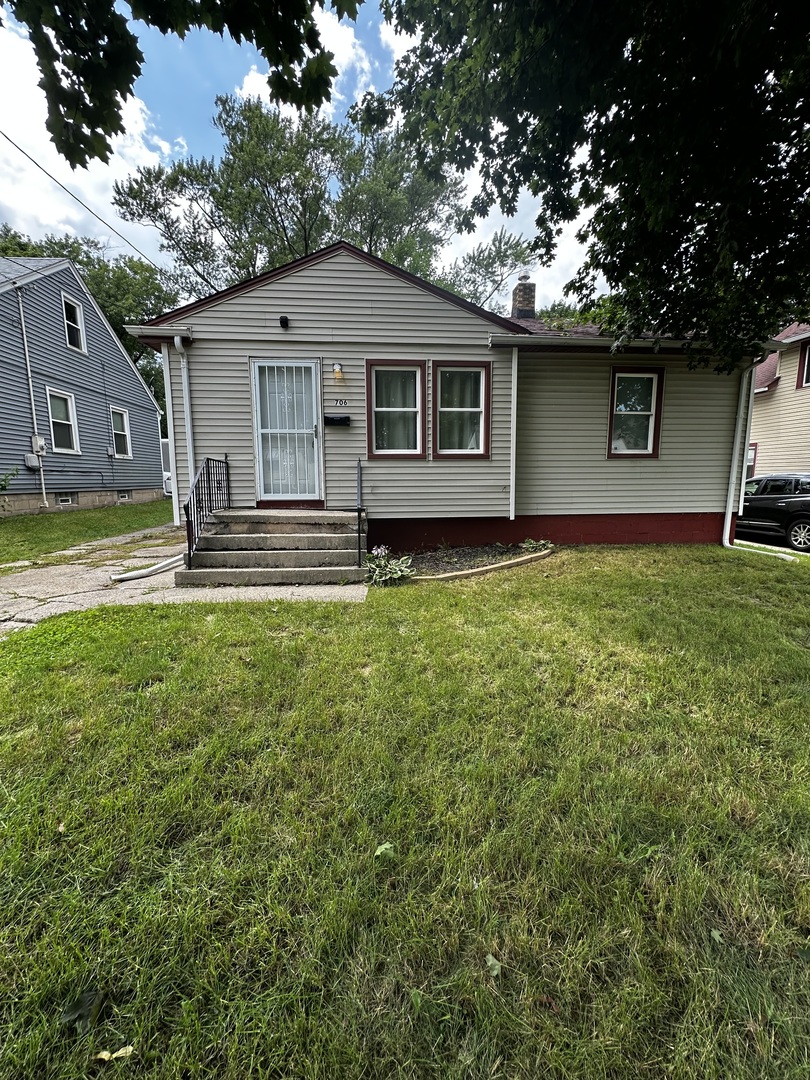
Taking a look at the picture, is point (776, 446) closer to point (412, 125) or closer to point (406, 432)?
point (406, 432)

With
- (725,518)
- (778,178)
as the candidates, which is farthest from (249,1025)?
(725,518)

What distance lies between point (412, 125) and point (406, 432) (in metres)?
3.68

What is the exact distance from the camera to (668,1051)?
107cm

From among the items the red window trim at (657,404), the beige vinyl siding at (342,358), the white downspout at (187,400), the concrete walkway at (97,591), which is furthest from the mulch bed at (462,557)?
the white downspout at (187,400)

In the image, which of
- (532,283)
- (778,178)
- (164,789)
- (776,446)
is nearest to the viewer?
(164,789)

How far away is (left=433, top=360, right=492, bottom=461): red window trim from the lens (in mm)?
6488

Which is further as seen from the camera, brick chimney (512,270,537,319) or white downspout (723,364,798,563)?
brick chimney (512,270,537,319)

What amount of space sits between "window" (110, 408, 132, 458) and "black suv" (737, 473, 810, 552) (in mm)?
18192

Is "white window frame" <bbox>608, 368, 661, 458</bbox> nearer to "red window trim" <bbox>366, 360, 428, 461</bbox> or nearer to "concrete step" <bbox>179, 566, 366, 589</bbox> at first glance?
"red window trim" <bbox>366, 360, 428, 461</bbox>

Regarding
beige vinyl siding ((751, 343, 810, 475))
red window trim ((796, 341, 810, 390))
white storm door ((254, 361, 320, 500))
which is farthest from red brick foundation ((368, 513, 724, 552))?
red window trim ((796, 341, 810, 390))

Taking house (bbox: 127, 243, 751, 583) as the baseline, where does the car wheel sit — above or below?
below

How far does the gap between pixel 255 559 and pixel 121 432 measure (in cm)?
1326

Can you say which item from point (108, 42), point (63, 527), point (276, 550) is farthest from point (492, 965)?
point (63, 527)

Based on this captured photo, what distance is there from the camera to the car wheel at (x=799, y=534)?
27.4 feet
